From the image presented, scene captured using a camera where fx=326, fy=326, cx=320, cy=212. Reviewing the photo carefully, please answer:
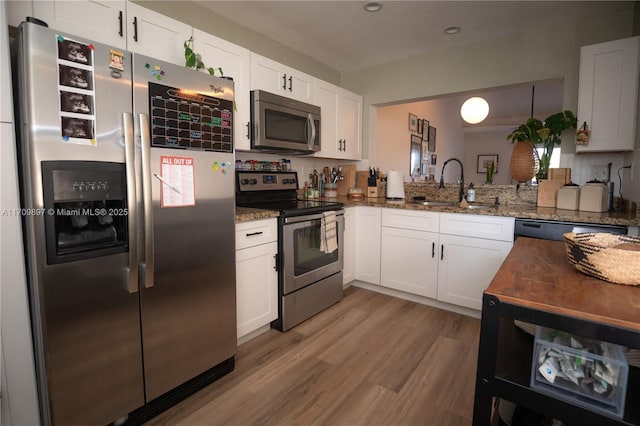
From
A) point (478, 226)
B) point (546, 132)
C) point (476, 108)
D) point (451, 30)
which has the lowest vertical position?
point (478, 226)

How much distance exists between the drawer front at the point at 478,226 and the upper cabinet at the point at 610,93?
82 cm

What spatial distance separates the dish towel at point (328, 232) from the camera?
8.63 ft

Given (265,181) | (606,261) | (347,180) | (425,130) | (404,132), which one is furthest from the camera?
(425,130)

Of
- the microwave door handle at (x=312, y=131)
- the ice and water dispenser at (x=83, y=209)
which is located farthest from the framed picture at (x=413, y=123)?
the ice and water dispenser at (x=83, y=209)

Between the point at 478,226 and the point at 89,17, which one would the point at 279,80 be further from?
the point at 478,226

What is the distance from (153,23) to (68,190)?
123 cm

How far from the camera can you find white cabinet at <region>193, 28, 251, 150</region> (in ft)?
7.15

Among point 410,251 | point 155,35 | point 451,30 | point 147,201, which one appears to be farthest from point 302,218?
point 451,30

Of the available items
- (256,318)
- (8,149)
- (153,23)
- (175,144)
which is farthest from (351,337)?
(153,23)

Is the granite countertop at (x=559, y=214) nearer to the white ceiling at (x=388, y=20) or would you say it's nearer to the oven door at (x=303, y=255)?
the oven door at (x=303, y=255)

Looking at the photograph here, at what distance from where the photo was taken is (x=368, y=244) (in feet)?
10.4

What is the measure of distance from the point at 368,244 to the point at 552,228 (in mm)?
1481

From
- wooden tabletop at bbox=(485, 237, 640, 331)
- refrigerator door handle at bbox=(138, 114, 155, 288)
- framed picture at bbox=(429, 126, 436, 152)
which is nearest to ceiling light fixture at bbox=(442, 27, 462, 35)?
wooden tabletop at bbox=(485, 237, 640, 331)

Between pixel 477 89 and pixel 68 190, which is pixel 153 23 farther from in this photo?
pixel 477 89
